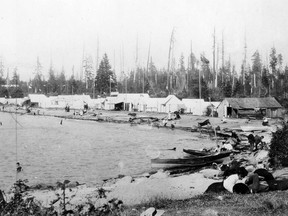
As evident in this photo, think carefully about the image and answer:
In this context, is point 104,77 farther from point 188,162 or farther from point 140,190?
point 140,190

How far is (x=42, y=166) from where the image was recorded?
950 inches

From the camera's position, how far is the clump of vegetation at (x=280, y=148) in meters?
15.0

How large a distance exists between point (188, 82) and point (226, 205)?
288 feet

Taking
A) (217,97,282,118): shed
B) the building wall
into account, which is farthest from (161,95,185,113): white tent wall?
(217,97,282,118): shed

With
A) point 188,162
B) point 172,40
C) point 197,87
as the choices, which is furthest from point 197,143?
point 172,40

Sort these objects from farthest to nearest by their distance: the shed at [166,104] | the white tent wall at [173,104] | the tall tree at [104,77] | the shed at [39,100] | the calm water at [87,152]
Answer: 1. the tall tree at [104,77]
2. the shed at [39,100]
3. the shed at [166,104]
4. the white tent wall at [173,104]
5. the calm water at [87,152]

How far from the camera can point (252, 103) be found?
51.2 m

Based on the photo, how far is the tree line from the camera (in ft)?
239

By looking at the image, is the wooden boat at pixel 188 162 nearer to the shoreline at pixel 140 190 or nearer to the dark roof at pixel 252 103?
the shoreline at pixel 140 190

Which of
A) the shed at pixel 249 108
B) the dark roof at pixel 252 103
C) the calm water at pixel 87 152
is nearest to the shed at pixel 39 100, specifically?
the calm water at pixel 87 152

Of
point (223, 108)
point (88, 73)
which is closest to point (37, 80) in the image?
point (88, 73)

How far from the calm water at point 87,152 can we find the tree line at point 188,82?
1017 inches

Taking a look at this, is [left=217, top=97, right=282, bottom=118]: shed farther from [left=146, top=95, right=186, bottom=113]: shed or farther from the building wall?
[left=146, top=95, right=186, bottom=113]: shed

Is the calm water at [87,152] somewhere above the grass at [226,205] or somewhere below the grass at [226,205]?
below
